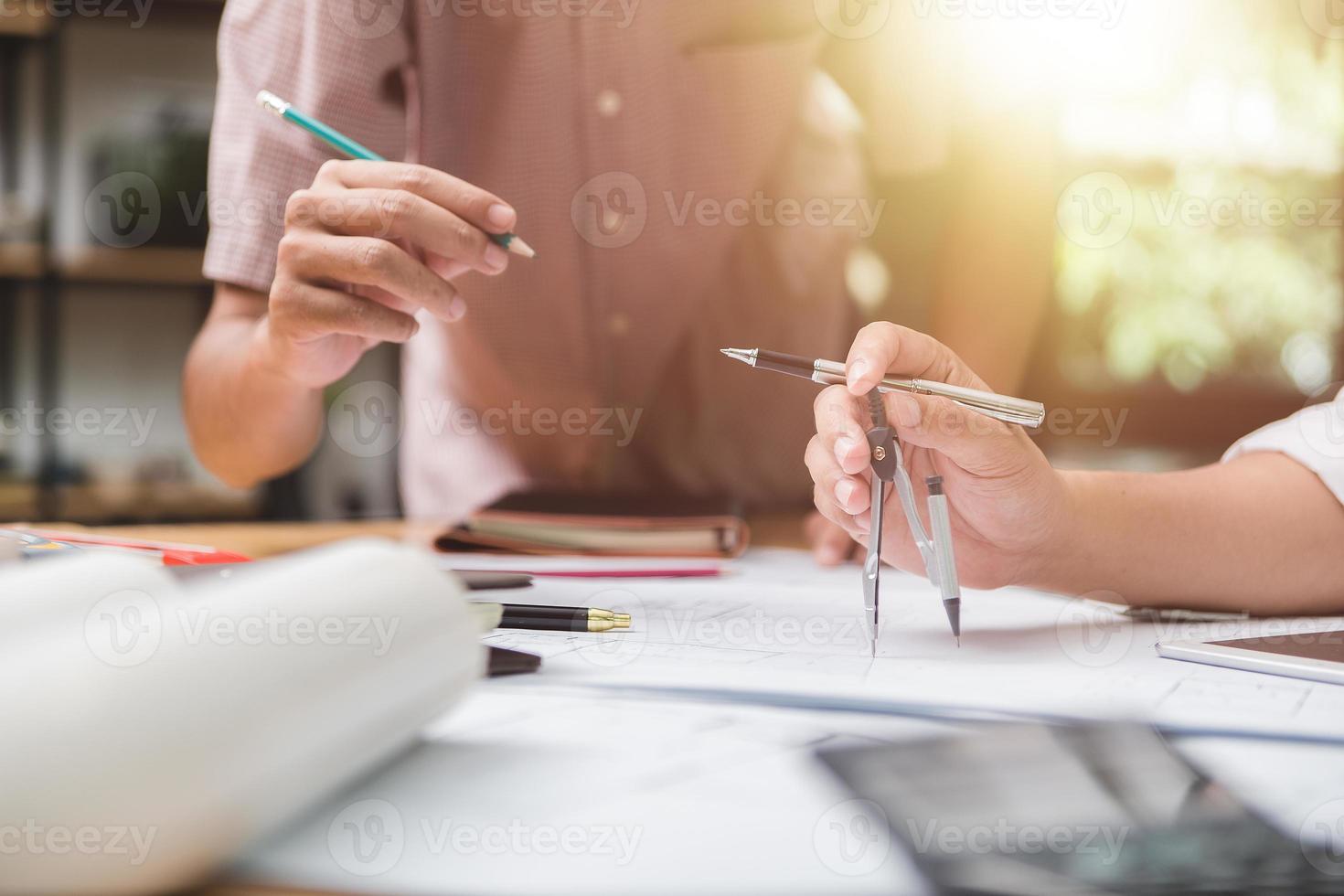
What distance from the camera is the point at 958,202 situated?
43.9 inches

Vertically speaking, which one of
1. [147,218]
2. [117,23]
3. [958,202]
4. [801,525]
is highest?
[117,23]

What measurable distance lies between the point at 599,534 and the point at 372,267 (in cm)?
24

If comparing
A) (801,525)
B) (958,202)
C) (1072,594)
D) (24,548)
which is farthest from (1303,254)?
(24,548)

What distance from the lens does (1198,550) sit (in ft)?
1.90

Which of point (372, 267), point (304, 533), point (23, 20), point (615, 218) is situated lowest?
point (304, 533)

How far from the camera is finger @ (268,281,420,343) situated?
0.69 meters

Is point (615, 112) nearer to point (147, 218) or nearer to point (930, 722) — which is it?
point (930, 722)

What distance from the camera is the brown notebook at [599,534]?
2.39 feet

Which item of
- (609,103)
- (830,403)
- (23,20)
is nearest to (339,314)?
(830,403)

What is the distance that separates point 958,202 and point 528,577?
2.44ft

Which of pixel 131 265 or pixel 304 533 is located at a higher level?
pixel 131 265

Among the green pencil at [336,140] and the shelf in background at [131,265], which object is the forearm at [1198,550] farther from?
the shelf in background at [131,265]

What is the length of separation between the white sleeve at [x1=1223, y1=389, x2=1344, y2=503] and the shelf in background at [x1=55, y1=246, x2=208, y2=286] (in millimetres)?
1973

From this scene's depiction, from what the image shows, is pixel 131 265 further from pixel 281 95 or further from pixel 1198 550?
pixel 1198 550
